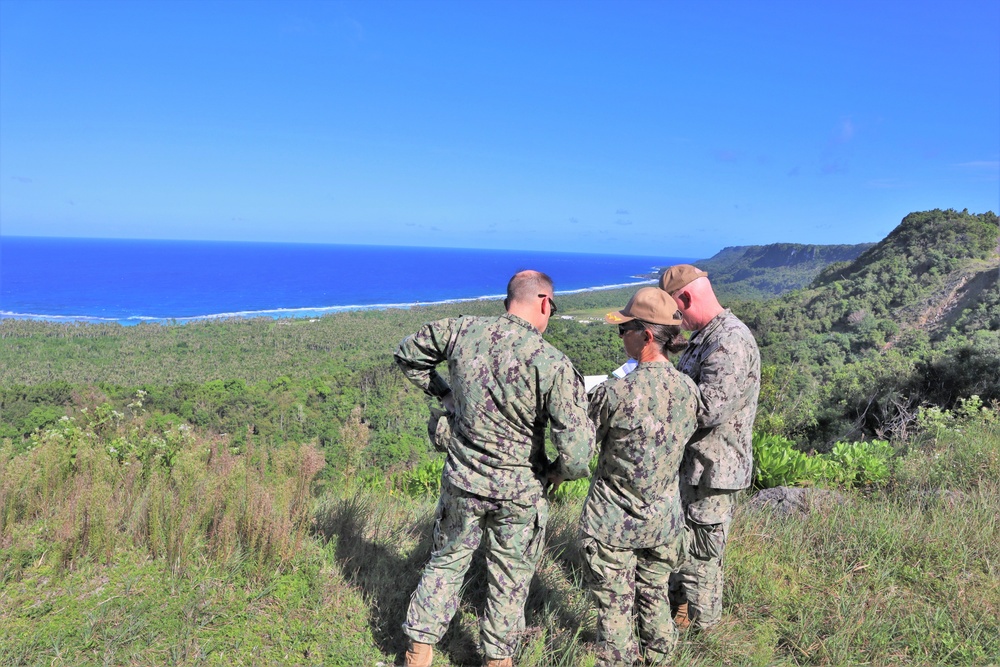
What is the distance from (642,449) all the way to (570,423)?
0.34 m

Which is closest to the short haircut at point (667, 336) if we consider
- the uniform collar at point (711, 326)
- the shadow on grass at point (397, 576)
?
Result: the uniform collar at point (711, 326)

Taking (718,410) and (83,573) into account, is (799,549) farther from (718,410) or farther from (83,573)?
(83,573)

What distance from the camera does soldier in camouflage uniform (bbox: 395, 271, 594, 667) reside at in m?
2.33

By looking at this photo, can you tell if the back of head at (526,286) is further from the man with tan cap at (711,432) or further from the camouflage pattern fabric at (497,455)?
the man with tan cap at (711,432)

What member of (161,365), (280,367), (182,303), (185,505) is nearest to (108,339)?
(161,365)

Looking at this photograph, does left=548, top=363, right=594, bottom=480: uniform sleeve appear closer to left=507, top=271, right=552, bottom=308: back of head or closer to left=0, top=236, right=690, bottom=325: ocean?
left=507, top=271, right=552, bottom=308: back of head

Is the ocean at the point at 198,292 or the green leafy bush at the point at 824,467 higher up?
the green leafy bush at the point at 824,467

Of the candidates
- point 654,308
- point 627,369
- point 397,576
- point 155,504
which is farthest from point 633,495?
point 155,504

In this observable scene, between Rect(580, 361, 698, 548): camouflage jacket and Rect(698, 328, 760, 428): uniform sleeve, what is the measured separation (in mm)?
91

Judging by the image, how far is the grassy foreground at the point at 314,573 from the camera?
8.50 feet

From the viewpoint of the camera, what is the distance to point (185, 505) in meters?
3.21

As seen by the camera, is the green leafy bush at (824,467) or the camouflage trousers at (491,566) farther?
the green leafy bush at (824,467)

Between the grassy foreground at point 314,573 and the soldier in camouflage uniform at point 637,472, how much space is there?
0.33 m

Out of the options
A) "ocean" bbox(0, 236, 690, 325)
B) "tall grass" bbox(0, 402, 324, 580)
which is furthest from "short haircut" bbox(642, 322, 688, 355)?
"ocean" bbox(0, 236, 690, 325)
